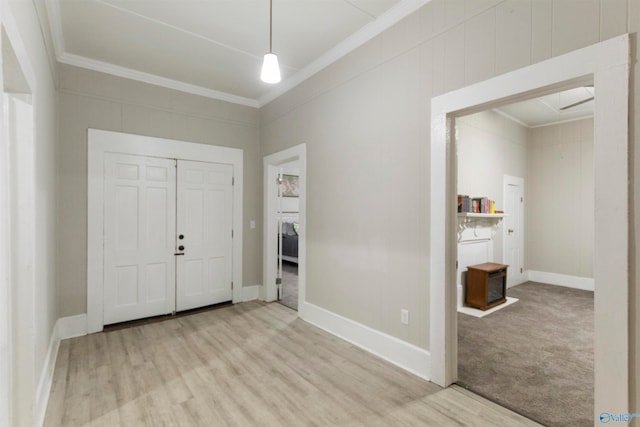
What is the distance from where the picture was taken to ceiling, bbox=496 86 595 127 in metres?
4.54

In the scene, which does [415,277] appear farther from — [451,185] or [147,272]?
[147,272]

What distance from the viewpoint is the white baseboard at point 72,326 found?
3268 mm

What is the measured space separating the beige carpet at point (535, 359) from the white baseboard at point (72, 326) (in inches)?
151

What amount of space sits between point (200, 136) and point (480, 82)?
3.47 metres

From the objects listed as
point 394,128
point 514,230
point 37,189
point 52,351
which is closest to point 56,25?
point 37,189

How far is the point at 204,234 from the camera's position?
4246 mm

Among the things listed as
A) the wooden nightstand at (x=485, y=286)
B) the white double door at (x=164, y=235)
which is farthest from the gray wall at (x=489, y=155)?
the white double door at (x=164, y=235)

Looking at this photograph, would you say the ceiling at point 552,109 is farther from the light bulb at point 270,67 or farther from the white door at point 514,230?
the light bulb at point 270,67

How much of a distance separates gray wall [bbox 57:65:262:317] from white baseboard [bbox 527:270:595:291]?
241 inches

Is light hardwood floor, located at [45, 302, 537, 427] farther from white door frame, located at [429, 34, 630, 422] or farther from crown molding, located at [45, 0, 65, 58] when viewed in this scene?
crown molding, located at [45, 0, 65, 58]

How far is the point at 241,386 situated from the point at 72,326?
229 centimetres

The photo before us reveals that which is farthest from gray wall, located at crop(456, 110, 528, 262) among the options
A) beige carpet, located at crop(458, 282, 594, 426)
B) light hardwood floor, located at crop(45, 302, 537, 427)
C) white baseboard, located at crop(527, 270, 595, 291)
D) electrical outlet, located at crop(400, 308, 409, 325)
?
light hardwood floor, located at crop(45, 302, 537, 427)

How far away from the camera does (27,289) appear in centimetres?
181

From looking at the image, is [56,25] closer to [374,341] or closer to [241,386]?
[241,386]
